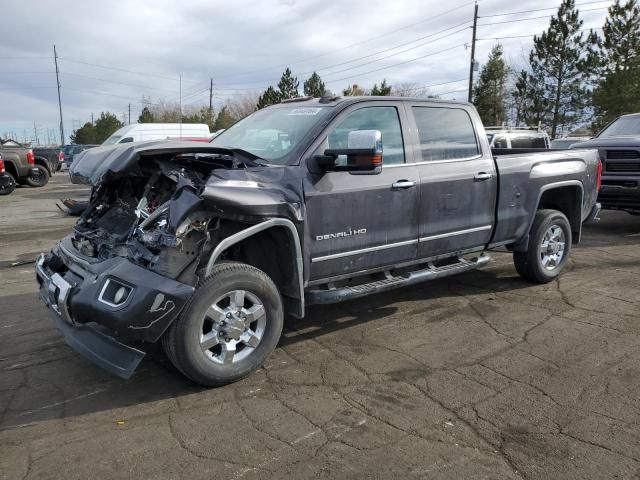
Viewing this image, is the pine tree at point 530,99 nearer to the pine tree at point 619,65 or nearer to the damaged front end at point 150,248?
the pine tree at point 619,65

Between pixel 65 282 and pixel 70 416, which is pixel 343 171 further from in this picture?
pixel 70 416

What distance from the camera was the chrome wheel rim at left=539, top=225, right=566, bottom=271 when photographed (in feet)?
20.3

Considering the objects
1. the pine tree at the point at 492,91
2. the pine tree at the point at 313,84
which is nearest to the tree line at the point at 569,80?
the pine tree at the point at 492,91

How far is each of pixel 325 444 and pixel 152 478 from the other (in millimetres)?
931

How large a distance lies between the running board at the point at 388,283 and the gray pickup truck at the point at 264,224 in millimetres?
17

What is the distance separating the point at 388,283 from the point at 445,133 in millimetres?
1620

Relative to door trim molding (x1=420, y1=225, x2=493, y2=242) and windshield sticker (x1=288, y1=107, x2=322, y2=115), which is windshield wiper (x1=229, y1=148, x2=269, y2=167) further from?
door trim molding (x1=420, y1=225, x2=493, y2=242)

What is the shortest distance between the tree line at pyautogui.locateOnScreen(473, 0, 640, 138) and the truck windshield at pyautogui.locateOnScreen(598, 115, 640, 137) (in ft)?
72.2

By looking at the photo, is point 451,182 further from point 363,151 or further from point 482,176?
point 363,151

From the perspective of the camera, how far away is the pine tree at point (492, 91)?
3841cm

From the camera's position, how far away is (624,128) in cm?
1055

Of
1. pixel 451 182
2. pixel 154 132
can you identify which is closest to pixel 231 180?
pixel 451 182

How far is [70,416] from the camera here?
3.37 m

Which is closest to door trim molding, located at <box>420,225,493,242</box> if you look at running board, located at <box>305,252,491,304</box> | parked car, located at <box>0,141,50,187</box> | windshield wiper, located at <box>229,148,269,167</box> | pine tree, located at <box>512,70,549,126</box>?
running board, located at <box>305,252,491,304</box>
